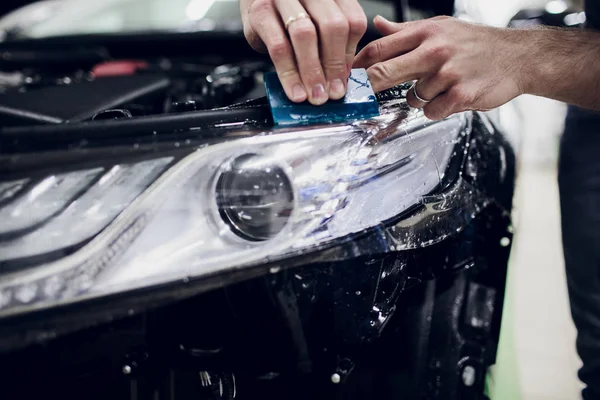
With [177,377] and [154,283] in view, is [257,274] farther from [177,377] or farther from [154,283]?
[177,377]

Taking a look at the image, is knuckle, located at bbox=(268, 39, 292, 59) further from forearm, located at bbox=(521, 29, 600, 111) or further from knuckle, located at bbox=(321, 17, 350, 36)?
forearm, located at bbox=(521, 29, 600, 111)

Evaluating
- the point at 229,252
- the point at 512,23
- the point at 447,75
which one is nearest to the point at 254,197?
the point at 229,252

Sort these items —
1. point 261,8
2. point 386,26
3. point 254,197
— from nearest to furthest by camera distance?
1. point 254,197
2. point 261,8
3. point 386,26

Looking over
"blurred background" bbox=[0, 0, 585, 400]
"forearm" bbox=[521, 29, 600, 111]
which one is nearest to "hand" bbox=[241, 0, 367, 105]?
"forearm" bbox=[521, 29, 600, 111]

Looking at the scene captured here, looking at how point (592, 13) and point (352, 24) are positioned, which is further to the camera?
point (592, 13)

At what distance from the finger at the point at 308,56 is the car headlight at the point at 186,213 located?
0.21 ft

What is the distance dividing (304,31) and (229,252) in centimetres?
32

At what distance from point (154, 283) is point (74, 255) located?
10 cm

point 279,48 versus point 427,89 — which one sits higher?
point 279,48

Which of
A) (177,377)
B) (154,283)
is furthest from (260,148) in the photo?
(177,377)

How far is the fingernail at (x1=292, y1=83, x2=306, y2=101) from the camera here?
2.42 ft

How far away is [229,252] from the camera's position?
25.8 inches

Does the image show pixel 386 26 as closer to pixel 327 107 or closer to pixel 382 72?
pixel 382 72

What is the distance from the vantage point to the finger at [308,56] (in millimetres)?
718
